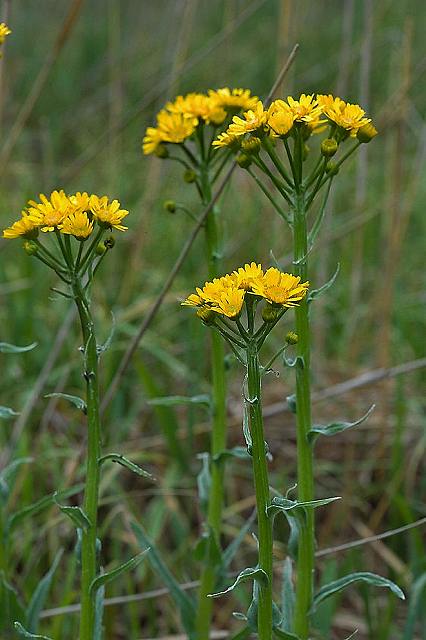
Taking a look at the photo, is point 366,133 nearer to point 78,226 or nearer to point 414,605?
point 78,226

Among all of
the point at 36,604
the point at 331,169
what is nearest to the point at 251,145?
the point at 331,169

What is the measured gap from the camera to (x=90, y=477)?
4.83ft

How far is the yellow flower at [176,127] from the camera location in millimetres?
1703

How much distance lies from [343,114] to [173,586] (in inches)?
41.1

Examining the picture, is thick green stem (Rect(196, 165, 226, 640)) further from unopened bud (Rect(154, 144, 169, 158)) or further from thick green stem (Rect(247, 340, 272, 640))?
thick green stem (Rect(247, 340, 272, 640))

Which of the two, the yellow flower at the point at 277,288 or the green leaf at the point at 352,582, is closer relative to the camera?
the yellow flower at the point at 277,288

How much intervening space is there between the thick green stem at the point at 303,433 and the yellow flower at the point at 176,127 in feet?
1.18

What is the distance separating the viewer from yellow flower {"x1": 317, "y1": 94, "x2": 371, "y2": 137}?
1466 millimetres

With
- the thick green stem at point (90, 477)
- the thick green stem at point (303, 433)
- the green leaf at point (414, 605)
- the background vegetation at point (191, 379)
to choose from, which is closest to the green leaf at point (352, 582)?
the thick green stem at point (303, 433)

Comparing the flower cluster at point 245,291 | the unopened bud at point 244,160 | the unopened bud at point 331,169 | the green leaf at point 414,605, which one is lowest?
the green leaf at point 414,605

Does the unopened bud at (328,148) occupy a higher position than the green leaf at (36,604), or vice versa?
the unopened bud at (328,148)

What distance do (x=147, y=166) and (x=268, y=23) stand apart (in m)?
2.10

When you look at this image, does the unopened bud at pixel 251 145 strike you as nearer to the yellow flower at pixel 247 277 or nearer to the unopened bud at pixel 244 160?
the unopened bud at pixel 244 160

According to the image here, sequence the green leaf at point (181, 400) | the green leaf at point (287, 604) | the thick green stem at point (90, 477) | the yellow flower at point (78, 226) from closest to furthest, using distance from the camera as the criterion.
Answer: the yellow flower at point (78, 226), the thick green stem at point (90, 477), the green leaf at point (287, 604), the green leaf at point (181, 400)
